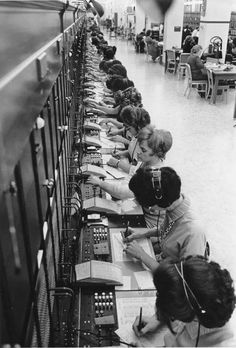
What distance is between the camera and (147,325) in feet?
5.58

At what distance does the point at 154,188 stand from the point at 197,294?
782mm

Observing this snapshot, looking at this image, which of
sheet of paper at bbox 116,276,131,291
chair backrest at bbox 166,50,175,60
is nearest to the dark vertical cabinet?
sheet of paper at bbox 116,276,131,291

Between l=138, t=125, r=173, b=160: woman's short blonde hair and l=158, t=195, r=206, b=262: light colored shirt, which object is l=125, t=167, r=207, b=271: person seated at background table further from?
l=138, t=125, r=173, b=160: woman's short blonde hair

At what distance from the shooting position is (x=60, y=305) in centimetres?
179

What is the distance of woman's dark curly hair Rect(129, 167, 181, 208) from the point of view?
2045 millimetres

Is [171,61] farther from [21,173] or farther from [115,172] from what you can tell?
[21,173]

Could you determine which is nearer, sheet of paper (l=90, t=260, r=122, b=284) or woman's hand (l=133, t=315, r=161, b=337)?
woman's hand (l=133, t=315, r=161, b=337)

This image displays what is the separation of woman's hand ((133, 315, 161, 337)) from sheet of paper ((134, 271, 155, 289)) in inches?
10.8

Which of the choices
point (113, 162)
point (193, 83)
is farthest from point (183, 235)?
point (193, 83)

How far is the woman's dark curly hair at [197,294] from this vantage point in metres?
1.36

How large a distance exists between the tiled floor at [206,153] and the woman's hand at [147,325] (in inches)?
70.7

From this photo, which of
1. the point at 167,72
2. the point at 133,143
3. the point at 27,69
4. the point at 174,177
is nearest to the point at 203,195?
the point at 133,143

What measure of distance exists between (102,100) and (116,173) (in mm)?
3152

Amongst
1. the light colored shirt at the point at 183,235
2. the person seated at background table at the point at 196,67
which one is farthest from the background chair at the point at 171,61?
the light colored shirt at the point at 183,235
